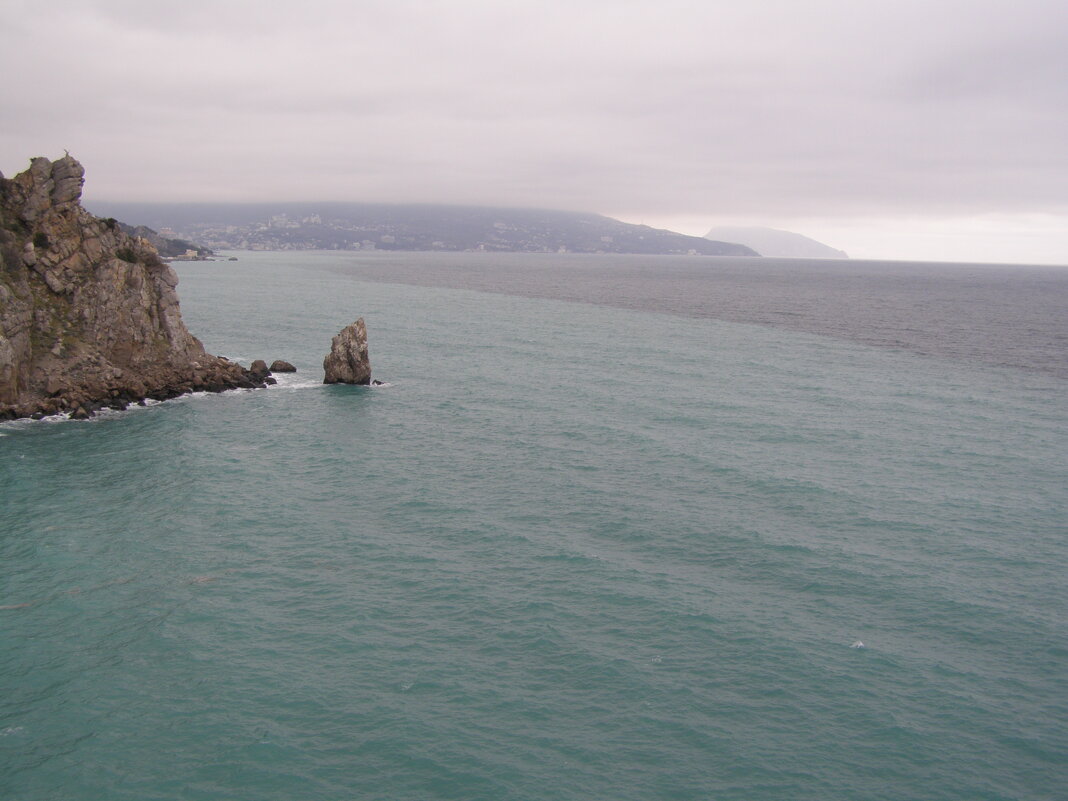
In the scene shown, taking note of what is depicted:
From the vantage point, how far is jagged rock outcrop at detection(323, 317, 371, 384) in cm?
7969

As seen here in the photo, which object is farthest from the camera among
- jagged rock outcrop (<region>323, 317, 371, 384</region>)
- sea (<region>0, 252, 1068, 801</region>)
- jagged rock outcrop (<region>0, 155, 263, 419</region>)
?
jagged rock outcrop (<region>323, 317, 371, 384</region>)

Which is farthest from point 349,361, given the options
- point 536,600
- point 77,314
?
point 536,600

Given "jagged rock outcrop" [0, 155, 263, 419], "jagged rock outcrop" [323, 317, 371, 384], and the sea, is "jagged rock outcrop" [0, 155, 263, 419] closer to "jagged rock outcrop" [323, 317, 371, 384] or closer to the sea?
the sea

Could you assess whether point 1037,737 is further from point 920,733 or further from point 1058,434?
point 1058,434

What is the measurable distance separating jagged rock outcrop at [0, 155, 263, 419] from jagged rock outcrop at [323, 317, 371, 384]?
8.38 metres

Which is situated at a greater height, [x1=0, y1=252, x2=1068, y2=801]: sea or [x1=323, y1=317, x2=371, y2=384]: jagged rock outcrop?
[x1=323, y1=317, x2=371, y2=384]: jagged rock outcrop

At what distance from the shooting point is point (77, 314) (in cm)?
7100

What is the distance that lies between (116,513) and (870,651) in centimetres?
4145

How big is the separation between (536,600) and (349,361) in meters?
50.7

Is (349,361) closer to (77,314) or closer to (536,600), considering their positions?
(77,314)

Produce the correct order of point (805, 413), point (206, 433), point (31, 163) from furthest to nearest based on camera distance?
point (31, 163) < point (805, 413) < point (206, 433)

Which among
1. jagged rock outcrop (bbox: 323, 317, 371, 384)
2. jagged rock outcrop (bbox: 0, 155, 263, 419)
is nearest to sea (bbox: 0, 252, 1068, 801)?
jagged rock outcrop (bbox: 0, 155, 263, 419)

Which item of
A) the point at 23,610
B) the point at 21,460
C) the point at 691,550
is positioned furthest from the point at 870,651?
the point at 21,460

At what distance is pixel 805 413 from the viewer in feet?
227
